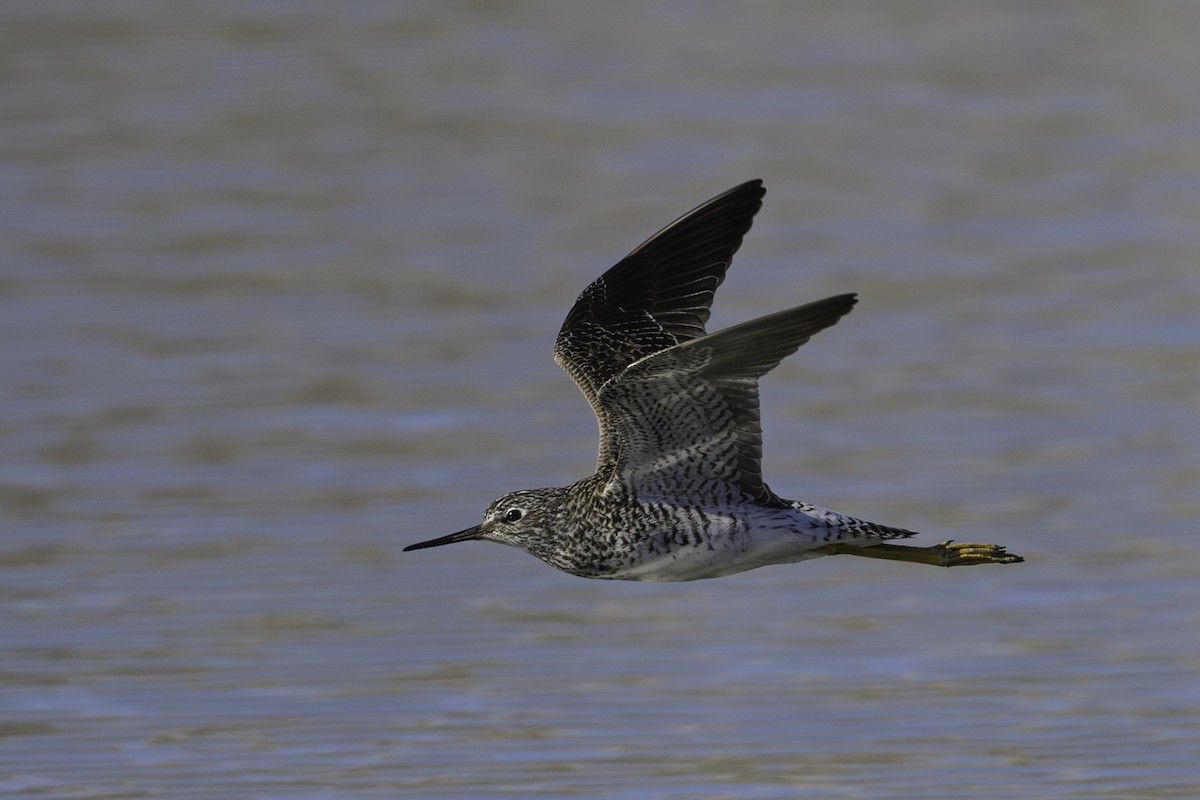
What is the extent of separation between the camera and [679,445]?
10375mm

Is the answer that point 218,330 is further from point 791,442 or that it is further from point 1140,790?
point 1140,790

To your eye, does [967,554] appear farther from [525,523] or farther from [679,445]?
[525,523]

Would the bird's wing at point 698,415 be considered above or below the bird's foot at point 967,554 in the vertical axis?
above

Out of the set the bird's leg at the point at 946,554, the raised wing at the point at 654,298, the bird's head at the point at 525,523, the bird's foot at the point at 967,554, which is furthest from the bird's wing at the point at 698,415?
the bird's foot at the point at 967,554

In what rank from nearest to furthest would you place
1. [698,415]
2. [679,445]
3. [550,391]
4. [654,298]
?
1. [698,415]
2. [679,445]
3. [654,298]
4. [550,391]

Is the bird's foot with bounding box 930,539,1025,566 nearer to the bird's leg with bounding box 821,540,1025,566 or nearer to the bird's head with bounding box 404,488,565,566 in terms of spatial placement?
the bird's leg with bounding box 821,540,1025,566

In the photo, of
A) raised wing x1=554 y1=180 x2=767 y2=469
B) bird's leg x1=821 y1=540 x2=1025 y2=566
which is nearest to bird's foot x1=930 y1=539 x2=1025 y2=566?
bird's leg x1=821 y1=540 x2=1025 y2=566

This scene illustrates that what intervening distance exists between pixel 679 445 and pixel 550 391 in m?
8.12

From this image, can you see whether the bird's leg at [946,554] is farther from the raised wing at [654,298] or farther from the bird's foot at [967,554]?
the raised wing at [654,298]

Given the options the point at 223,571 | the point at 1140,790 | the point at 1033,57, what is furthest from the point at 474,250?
the point at 1140,790

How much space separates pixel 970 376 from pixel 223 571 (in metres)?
6.72

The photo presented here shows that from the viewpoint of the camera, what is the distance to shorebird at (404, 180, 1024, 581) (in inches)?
388

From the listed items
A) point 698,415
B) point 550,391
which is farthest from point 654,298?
point 550,391

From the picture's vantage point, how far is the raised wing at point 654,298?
37.4ft
